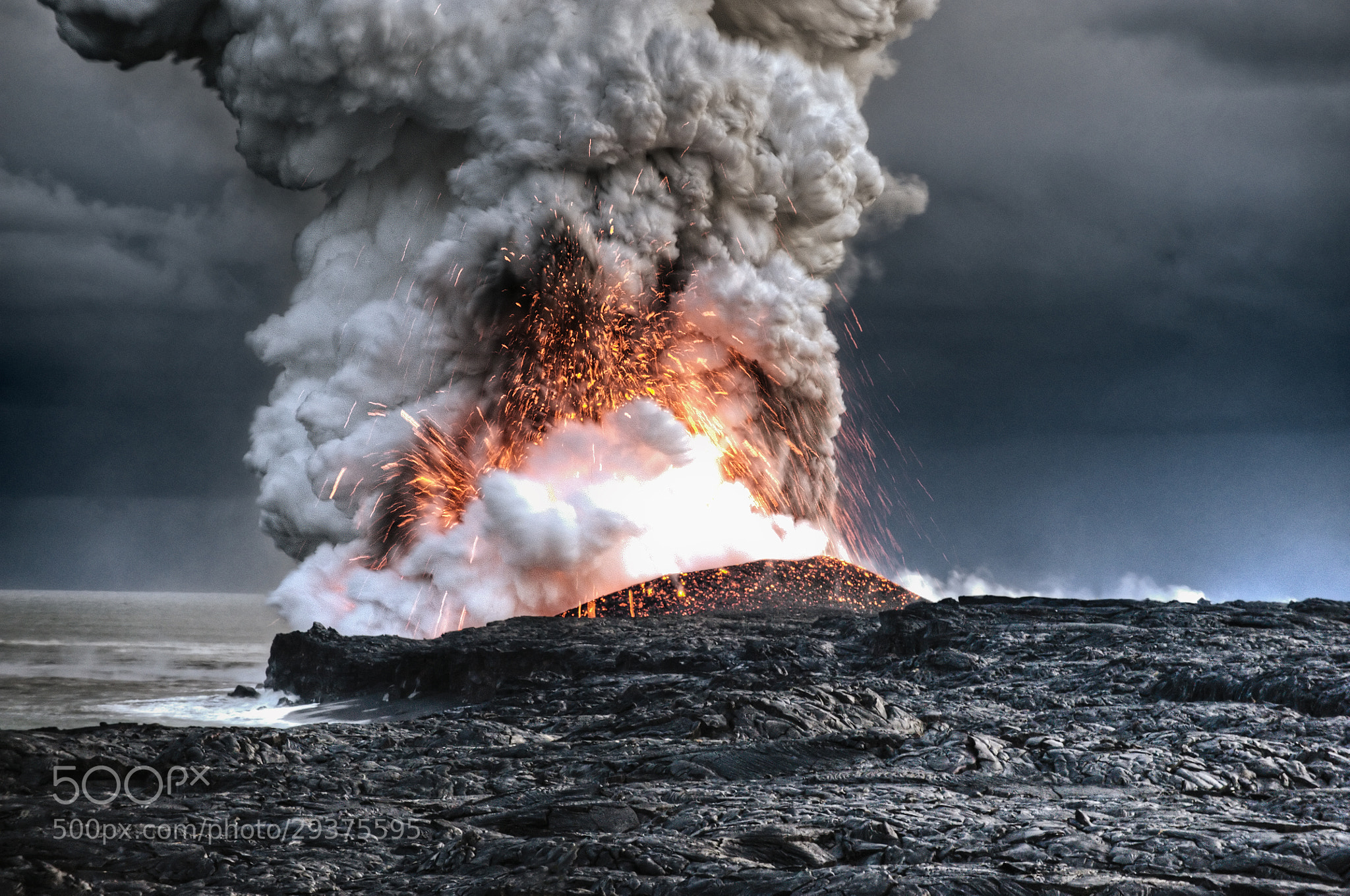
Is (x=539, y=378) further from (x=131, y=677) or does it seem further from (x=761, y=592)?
(x=131, y=677)

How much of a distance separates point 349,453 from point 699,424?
16.8 metres

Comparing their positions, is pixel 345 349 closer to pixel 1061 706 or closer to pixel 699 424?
pixel 699 424

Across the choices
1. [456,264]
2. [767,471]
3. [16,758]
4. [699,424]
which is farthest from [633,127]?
[16,758]

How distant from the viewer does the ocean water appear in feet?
132

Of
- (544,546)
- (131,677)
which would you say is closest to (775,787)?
(544,546)

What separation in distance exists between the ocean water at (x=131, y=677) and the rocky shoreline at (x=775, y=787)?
17.1m

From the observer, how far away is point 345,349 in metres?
48.5

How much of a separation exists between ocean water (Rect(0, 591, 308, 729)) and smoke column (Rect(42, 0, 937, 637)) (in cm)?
802

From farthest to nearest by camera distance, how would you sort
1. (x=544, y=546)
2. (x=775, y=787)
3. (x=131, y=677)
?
(x=131, y=677), (x=544, y=546), (x=775, y=787)

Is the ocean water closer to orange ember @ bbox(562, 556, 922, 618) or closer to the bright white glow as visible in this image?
the bright white glow

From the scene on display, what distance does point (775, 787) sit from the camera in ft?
47.7

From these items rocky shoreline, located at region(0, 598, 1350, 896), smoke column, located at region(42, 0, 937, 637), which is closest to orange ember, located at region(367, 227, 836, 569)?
smoke column, located at region(42, 0, 937, 637)

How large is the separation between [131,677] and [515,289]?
37.7 m

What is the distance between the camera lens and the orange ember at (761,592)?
150 feet
